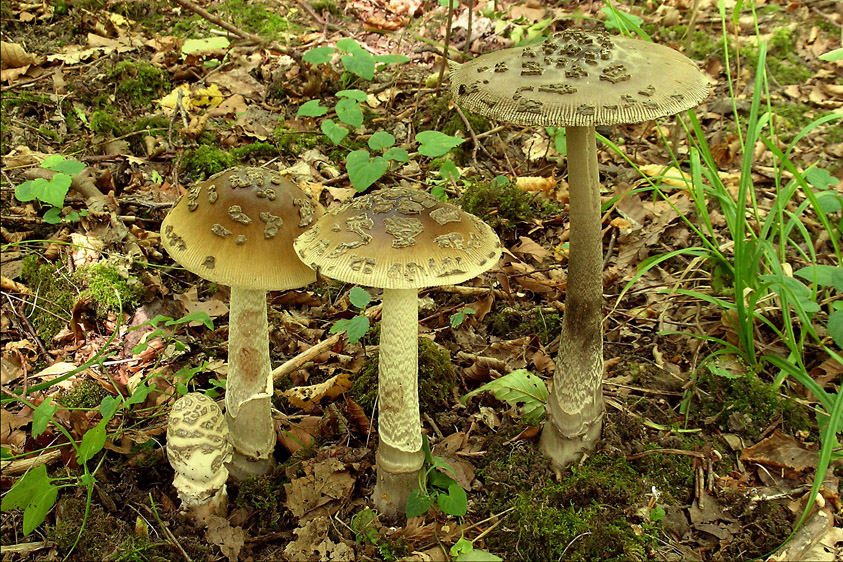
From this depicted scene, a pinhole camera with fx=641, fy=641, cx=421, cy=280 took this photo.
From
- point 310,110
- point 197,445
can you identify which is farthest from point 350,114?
point 197,445

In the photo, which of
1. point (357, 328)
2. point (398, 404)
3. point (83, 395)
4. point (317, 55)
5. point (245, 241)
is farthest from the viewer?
point (317, 55)

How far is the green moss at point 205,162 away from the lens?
5133 mm

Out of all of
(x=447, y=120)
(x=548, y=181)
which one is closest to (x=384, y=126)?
(x=447, y=120)

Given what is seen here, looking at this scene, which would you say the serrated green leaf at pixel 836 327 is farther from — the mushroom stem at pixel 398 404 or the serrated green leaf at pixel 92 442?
the serrated green leaf at pixel 92 442

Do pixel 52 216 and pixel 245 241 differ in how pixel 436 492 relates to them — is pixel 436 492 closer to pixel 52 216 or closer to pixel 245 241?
pixel 245 241

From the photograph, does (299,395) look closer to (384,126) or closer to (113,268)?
(113,268)

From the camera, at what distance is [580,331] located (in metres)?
3.23

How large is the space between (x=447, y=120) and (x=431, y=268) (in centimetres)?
349

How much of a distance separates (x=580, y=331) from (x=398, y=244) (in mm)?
1200

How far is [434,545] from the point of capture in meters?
3.07

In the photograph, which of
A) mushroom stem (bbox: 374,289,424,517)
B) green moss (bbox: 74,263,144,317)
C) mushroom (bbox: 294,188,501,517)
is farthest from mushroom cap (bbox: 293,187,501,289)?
green moss (bbox: 74,263,144,317)

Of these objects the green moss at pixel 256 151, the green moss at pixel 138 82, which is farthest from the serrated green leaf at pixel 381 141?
the green moss at pixel 138 82

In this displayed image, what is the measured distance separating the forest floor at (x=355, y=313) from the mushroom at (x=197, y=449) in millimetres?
161

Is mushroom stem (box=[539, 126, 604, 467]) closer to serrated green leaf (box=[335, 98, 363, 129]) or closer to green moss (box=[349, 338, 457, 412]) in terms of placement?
green moss (box=[349, 338, 457, 412])
